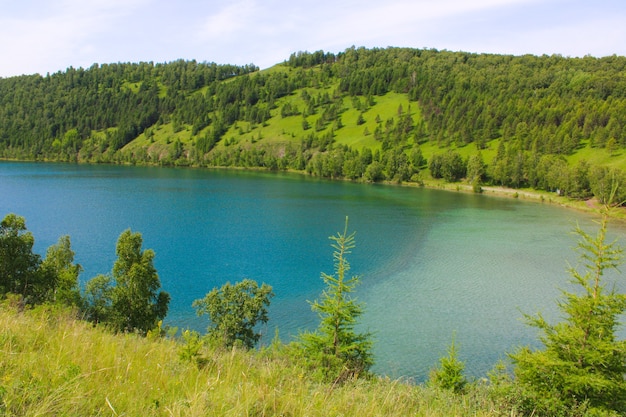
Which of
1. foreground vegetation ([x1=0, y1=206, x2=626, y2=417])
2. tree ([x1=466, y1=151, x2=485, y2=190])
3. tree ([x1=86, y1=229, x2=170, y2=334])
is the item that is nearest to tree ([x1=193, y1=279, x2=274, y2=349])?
foreground vegetation ([x1=0, y1=206, x2=626, y2=417])

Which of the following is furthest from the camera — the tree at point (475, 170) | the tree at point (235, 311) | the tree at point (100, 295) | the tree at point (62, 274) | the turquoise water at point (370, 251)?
the tree at point (475, 170)

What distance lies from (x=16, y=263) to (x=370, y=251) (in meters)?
39.6

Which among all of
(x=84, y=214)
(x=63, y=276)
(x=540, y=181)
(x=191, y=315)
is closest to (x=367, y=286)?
(x=191, y=315)

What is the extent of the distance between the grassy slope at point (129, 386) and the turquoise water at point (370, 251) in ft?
47.9

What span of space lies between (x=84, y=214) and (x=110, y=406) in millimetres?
75414

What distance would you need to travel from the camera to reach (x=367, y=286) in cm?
4112

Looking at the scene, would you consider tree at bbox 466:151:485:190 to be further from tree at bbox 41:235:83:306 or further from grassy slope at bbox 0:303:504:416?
grassy slope at bbox 0:303:504:416

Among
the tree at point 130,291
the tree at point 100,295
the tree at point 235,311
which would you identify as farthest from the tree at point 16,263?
A: the tree at point 235,311

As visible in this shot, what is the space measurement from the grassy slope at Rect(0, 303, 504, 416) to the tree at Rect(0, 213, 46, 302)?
2312 centimetres

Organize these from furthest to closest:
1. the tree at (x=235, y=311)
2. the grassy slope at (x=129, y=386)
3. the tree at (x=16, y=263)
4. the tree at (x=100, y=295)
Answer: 1. the tree at (x=235, y=311)
2. the tree at (x=16, y=263)
3. the tree at (x=100, y=295)
4. the grassy slope at (x=129, y=386)

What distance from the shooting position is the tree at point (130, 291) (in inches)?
978

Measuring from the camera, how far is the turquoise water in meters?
31.8

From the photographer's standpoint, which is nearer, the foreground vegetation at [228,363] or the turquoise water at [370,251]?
→ the foreground vegetation at [228,363]

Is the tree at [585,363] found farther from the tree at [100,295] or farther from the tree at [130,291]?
the tree at [100,295]
